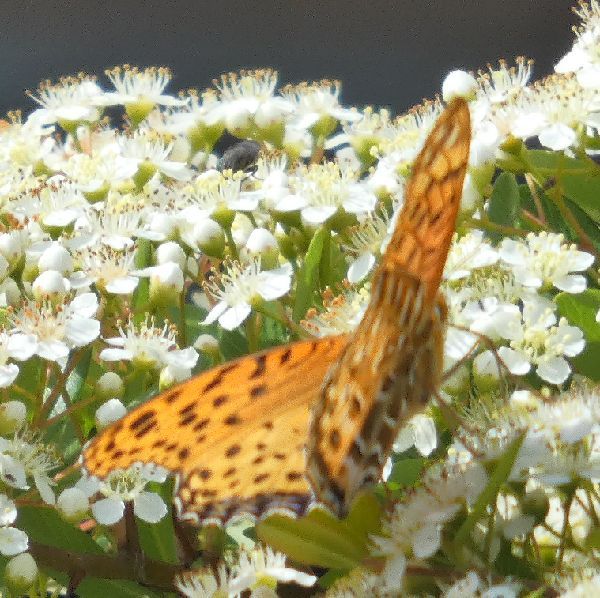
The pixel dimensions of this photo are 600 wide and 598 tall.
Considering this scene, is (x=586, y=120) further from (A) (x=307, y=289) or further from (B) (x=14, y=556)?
(B) (x=14, y=556)

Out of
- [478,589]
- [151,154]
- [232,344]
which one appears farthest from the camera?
[151,154]

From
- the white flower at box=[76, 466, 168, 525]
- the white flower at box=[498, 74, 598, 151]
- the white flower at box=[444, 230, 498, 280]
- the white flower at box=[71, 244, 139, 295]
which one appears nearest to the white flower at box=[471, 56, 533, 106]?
the white flower at box=[498, 74, 598, 151]

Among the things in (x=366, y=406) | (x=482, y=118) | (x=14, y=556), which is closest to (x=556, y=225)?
(x=482, y=118)

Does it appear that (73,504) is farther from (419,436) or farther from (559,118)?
(559,118)

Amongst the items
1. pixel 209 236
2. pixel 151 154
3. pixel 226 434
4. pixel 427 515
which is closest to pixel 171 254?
pixel 209 236

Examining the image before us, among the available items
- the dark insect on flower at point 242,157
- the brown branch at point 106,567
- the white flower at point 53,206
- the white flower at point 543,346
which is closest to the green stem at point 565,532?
the white flower at point 543,346

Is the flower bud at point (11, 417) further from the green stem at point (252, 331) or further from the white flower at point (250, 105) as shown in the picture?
the white flower at point (250, 105)
